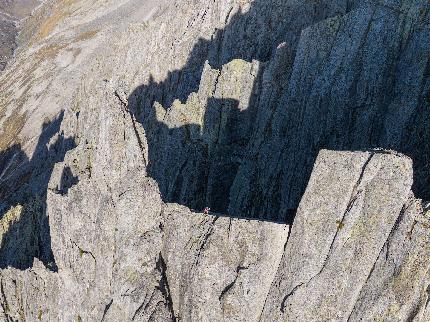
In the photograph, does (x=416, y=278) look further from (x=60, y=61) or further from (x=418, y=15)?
(x=60, y=61)

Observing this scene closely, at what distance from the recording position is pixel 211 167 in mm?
46812

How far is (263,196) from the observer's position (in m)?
39.9

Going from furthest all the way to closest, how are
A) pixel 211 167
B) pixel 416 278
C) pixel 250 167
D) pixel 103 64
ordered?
pixel 103 64
pixel 211 167
pixel 250 167
pixel 416 278

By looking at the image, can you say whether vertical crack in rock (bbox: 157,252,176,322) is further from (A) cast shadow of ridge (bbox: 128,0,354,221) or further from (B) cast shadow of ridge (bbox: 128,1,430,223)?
(A) cast shadow of ridge (bbox: 128,0,354,221)

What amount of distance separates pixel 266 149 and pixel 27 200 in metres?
57.1

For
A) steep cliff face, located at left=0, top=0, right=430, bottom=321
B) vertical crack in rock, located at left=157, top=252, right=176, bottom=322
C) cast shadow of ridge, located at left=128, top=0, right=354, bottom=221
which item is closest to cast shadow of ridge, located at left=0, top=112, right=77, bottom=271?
steep cliff face, located at left=0, top=0, right=430, bottom=321

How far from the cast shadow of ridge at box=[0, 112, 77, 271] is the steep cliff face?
37 cm

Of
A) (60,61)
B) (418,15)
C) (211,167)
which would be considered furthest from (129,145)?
(60,61)

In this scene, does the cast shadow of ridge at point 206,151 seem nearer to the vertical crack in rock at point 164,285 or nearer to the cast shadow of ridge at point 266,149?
the cast shadow of ridge at point 266,149

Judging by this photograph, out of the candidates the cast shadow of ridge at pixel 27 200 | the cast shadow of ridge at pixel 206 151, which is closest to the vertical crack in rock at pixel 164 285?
the cast shadow of ridge at pixel 206 151

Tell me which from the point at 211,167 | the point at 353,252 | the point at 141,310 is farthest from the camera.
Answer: the point at 211,167

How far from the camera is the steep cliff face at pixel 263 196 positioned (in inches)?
914

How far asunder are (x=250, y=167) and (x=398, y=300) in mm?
22691

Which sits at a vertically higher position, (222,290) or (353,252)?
(353,252)
